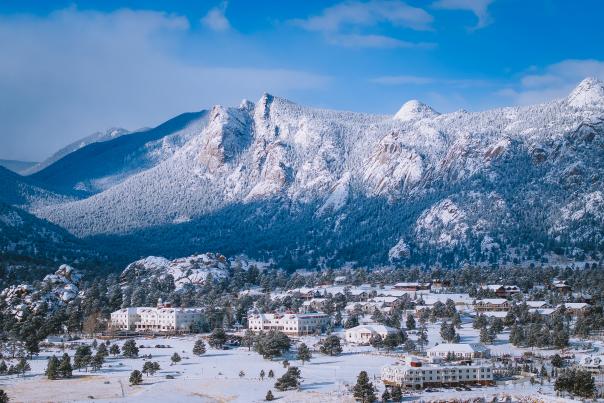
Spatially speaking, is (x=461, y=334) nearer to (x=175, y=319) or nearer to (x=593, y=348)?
(x=593, y=348)

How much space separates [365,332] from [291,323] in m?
17.1

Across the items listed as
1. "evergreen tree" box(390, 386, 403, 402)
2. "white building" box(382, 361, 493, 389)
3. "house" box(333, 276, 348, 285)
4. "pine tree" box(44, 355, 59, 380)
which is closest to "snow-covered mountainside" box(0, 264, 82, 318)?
"pine tree" box(44, 355, 59, 380)

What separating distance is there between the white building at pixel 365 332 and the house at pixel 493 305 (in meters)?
29.5

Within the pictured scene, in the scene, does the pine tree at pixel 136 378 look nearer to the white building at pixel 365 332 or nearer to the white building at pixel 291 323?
the white building at pixel 365 332

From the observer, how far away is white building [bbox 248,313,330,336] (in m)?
132

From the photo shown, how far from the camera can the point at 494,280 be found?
6772 inches

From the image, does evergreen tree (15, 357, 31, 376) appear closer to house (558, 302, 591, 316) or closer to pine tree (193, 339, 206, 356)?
pine tree (193, 339, 206, 356)

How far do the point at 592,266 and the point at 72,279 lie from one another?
357ft

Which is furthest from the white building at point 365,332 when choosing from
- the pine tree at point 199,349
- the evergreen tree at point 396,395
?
the evergreen tree at point 396,395

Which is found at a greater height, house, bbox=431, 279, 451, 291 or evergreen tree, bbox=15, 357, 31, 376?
house, bbox=431, 279, 451, 291

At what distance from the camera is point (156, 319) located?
485ft

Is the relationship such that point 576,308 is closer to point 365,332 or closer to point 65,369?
point 365,332

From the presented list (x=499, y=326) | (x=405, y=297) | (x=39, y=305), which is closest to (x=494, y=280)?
(x=405, y=297)

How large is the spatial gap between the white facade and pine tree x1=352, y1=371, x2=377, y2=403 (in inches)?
2581
